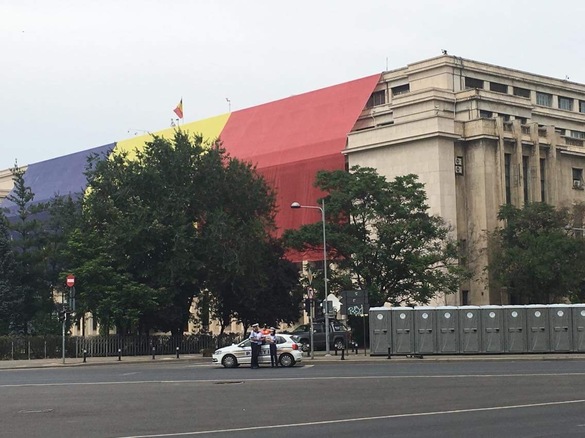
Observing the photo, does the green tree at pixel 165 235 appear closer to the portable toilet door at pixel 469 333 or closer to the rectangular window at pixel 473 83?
the portable toilet door at pixel 469 333

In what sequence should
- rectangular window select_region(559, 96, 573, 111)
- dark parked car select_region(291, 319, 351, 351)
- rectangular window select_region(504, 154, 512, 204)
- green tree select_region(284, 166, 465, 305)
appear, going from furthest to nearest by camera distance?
rectangular window select_region(559, 96, 573, 111), rectangular window select_region(504, 154, 512, 204), green tree select_region(284, 166, 465, 305), dark parked car select_region(291, 319, 351, 351)

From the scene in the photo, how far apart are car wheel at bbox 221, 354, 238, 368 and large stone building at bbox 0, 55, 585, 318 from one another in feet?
138

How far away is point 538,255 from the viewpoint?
226 feet

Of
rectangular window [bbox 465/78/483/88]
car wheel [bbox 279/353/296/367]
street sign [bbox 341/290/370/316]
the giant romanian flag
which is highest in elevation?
rectangular window [bbox 465/78/483/88]

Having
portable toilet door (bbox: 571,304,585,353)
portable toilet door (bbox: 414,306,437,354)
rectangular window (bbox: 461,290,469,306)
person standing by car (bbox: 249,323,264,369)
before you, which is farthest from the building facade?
person standing by car (bbox: 249,323,264,369)

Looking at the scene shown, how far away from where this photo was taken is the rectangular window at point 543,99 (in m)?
108

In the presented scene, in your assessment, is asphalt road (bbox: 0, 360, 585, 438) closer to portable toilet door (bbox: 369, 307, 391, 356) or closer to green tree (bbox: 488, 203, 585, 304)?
portable toilet door (bbox: 369, 307, 391, 356)

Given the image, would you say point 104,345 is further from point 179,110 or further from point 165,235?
point 179,110

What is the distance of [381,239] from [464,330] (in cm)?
1590

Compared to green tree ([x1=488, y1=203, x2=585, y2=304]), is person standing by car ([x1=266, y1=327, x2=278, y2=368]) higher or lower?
lower

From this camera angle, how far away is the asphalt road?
16.4m

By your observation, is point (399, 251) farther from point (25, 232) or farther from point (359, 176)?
point (25, 232)

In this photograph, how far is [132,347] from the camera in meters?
61.7

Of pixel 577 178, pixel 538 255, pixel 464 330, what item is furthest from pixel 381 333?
pixel 577 178
